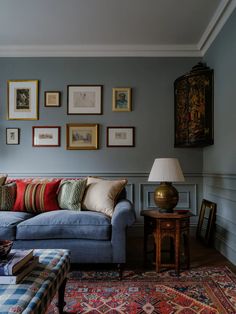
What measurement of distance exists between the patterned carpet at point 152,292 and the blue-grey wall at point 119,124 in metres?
1.27

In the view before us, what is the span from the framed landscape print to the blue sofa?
166cm

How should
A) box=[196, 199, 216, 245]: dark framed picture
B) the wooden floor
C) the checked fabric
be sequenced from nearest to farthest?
the checked fabric
the wooden floor
box=[196, 199, 216, 245]: dark framed picture

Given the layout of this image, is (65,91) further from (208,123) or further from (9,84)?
(208,123)

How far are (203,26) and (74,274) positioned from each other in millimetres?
2921

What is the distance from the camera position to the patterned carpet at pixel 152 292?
1.60 m

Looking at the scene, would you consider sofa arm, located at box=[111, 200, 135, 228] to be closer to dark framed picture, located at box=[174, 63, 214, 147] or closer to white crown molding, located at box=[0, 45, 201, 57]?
dark framed picture, located at box=[174, 63, 214, 147]

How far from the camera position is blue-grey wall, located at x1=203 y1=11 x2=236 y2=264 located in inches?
93.7

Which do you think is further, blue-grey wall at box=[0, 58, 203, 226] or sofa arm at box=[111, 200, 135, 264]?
blue-grey wall at box=[0, 58, 203, 226]

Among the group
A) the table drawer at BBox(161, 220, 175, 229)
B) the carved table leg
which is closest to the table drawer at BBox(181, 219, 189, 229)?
the table drawer at BBox(161, 220, 175, 229)

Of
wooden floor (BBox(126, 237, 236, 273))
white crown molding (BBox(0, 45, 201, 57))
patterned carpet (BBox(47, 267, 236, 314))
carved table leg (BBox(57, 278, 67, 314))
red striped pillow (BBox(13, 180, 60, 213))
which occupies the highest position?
white crown molding (BBox(0, 45, 201, 57))

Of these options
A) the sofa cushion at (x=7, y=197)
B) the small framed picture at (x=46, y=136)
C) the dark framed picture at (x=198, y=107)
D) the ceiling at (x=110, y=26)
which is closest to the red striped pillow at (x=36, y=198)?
the sofa cushion at (x=7, y=197)

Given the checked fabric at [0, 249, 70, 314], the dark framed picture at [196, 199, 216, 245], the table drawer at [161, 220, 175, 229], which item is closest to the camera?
Answer: the checked fabric at [0, 249, 70, 314]

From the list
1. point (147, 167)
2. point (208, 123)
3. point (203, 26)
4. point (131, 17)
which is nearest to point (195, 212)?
point (147, 167)

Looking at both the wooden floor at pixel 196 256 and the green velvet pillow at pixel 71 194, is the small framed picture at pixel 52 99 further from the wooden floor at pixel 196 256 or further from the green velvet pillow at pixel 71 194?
the wooden floor at pixel 196 256
